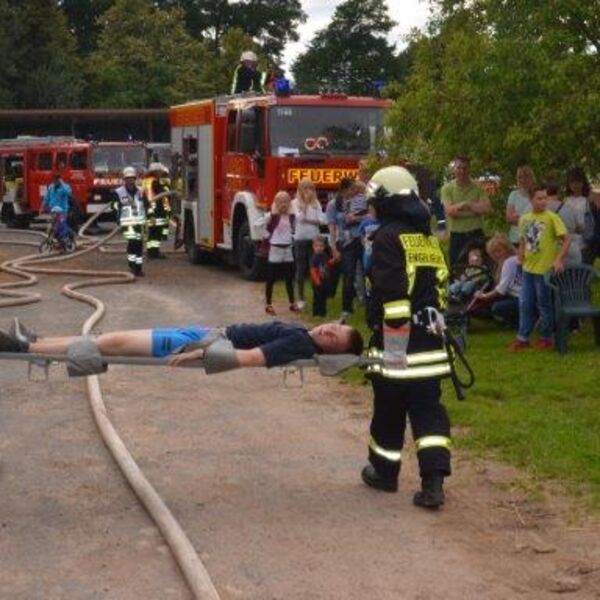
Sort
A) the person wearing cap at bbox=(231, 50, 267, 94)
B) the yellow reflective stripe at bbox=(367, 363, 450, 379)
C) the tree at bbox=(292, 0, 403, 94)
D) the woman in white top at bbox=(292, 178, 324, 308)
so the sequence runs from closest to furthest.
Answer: the yellow reflective stripe at bbox=(367, 363, 450, 379), the woman in white top at bbox=(292, 178, 324, 308), the person wearing cap at bbox=(231, 50, 267, 94), the tree at bbox=(292, 0, 403, 94)

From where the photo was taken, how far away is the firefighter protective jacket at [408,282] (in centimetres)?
706

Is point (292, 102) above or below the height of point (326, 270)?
above

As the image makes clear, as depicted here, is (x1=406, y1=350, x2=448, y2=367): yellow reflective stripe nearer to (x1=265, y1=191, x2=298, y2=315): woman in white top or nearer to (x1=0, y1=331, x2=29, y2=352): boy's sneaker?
(x1=0, y1=331, x2=29, y2=352): boy's sneaker

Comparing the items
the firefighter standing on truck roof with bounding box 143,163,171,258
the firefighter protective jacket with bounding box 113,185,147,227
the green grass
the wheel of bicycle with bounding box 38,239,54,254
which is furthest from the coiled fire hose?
the wheel of bicycle with bounding box 38,239,54,254

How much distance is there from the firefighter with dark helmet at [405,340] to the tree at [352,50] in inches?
3288

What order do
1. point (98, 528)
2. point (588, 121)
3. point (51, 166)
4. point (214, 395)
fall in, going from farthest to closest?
point (51, 166), point (588, 121), point (214, 395), point (98, 528)

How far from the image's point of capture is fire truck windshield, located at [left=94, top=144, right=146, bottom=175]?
33.9 meters

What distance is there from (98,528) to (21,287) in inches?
522

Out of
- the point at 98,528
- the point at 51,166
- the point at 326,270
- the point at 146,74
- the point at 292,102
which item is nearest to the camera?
the point at 98,528

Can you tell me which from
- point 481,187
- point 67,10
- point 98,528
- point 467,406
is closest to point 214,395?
point 467,406

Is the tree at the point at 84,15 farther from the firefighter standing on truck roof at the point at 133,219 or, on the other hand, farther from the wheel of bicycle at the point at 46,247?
the firefighter standing on truck roof at the point at 133,219

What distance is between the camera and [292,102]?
18.9m

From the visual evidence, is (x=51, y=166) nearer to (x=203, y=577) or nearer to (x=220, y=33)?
(x=203, y=577)

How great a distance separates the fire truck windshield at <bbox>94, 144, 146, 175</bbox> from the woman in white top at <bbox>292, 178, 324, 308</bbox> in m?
18.2
